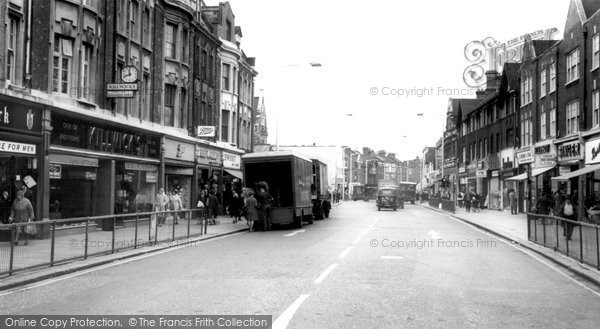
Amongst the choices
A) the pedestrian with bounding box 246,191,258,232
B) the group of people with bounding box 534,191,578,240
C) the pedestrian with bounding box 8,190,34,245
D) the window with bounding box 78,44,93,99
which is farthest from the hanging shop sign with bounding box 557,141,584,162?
the pedestrian with bounding box 8,190,34,245

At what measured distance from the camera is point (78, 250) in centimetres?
1321

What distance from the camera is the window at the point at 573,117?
30.5 m

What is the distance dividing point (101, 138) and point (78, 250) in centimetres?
993

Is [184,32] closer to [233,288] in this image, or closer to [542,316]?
[233,288]

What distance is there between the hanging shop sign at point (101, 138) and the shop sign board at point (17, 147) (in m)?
1.06

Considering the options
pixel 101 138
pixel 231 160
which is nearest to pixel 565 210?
pixel 101 138

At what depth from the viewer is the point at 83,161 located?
2123 cm

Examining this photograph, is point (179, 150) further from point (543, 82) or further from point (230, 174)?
point (543, 82)

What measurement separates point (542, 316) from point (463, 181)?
6025 cm

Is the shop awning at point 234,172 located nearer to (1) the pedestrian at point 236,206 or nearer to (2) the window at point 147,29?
(1) the pedestrian at point 236,206

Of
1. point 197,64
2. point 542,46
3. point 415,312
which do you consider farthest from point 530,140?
point 415,312

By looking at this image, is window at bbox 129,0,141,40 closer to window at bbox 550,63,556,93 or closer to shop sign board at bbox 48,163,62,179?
shop sign board at bbox 48,163,62,179

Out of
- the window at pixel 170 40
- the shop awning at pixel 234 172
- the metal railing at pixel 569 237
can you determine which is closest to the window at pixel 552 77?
the metal railing at pixel 569 237

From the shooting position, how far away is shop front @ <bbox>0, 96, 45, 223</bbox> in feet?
55.0
